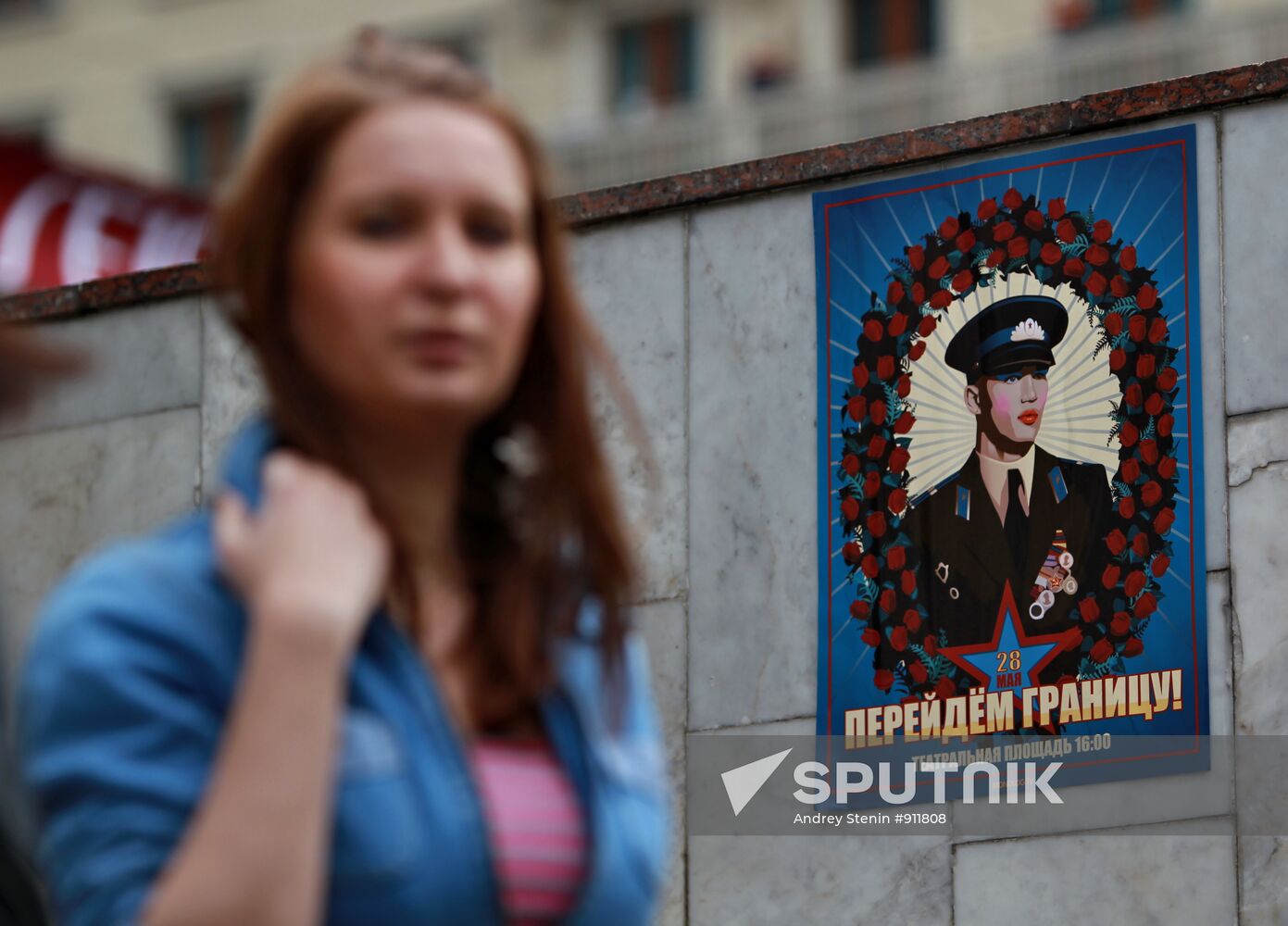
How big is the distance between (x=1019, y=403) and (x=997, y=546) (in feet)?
1.28

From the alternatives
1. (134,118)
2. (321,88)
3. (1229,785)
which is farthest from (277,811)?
(134,118)

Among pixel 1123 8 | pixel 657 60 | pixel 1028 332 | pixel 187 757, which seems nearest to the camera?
pixel 187 757

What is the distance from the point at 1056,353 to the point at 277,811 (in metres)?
4.93

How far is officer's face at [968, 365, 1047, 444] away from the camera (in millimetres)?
6625

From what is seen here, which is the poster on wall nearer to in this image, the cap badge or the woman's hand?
the cap badge

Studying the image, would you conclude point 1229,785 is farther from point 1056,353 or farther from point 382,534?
point 382,534

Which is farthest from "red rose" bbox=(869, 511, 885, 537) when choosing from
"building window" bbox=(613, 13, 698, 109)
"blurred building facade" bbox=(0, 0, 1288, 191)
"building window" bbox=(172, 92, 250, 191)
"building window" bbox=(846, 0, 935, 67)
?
"building window" bbox=(172, 92, 250, 191)

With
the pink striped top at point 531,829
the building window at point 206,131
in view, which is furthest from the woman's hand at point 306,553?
the building window at point 206,131

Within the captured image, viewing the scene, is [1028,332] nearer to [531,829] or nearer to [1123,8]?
[531,829]

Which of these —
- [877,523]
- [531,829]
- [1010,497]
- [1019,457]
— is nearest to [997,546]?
[1010,497]

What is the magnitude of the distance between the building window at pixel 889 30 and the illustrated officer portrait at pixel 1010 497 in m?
25.9

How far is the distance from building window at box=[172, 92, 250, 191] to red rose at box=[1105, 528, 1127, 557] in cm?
3252

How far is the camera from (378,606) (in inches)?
85.3

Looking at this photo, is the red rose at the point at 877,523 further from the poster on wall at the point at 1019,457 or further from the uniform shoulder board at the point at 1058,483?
the uniform shoulder board at the point at 1058,483
